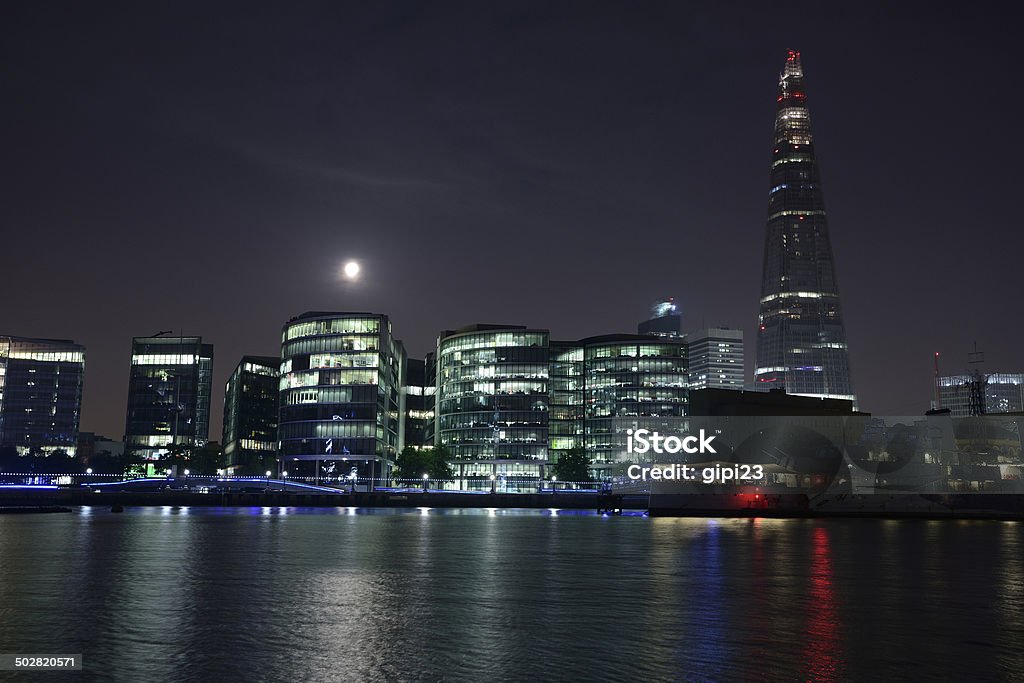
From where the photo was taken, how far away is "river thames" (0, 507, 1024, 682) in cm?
2405

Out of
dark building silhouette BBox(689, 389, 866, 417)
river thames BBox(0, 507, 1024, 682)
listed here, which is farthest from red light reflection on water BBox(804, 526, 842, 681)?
dark building silhouette BBox(689, 389, 866, 417)

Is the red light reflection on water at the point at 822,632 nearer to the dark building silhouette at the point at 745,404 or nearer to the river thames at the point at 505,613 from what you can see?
the river thames at the point at 505,613

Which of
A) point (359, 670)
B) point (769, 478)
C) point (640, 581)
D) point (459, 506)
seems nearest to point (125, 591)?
point (359, 670)

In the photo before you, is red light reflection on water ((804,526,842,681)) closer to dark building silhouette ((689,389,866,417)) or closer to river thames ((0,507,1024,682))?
river thames ((0,507,1024,682))

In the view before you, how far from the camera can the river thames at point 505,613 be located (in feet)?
78.9

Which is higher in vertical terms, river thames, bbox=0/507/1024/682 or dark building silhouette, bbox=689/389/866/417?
dark building silhouette, bbox=689/389/866/417

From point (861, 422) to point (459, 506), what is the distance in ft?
273

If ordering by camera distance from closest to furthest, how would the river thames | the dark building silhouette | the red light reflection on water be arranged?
1. the red light reflection on water
2. the river thames
3. the dark building silhouette

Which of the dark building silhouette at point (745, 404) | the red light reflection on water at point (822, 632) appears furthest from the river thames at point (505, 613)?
the dark building silhouette at point (745, 404)

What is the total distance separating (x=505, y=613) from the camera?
109 feet

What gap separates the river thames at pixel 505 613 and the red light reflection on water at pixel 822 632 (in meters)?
0.11

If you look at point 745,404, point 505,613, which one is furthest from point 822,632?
point 745,404

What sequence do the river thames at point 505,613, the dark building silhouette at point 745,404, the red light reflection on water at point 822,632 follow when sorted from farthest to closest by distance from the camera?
the dark building silhouette at point 745,404 < the river thames at point 505,613 < the red light reflection on water at point 822,632

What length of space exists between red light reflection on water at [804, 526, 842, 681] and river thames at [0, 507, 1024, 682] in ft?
0.36
